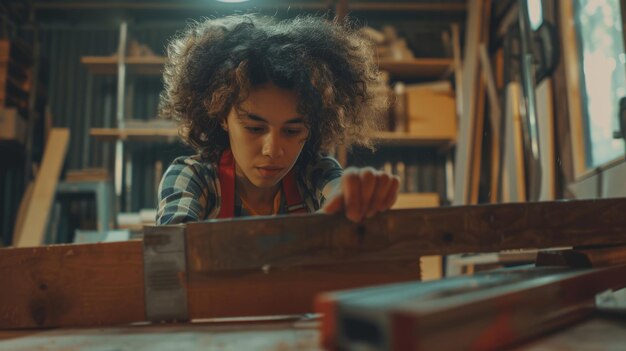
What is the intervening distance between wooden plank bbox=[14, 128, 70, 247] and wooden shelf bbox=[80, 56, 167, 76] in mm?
654

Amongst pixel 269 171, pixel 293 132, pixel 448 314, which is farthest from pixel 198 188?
pixel 448 314

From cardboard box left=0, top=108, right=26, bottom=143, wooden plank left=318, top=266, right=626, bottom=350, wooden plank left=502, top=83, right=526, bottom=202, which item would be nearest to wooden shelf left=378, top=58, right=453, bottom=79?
wooden plank left=502, top=83, right=526, bottom=202

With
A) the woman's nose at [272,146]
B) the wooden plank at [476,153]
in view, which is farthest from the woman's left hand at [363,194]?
the wooden plank at [476,153]

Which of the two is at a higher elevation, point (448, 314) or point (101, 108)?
point (101, 108)

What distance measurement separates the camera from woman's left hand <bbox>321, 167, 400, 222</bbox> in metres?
0.98

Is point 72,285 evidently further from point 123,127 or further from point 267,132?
point 123,127

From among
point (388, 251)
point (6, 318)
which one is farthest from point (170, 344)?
point (6, 318)

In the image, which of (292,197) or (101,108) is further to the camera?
(101,108)

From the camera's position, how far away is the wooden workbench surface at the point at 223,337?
759 mm

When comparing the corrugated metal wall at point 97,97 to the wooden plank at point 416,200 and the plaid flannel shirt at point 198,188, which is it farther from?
the plaid flannel shirt at point 198,188

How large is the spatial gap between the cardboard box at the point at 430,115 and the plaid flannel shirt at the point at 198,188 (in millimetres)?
3089

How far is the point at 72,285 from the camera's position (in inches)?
45.3

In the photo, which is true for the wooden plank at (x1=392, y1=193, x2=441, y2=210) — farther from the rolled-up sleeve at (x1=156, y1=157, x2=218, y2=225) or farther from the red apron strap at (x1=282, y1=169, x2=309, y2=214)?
the rolled-up sleeve at (x1=156, y1=157, x2=218, y2=225)

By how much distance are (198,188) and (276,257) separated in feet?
2.31
